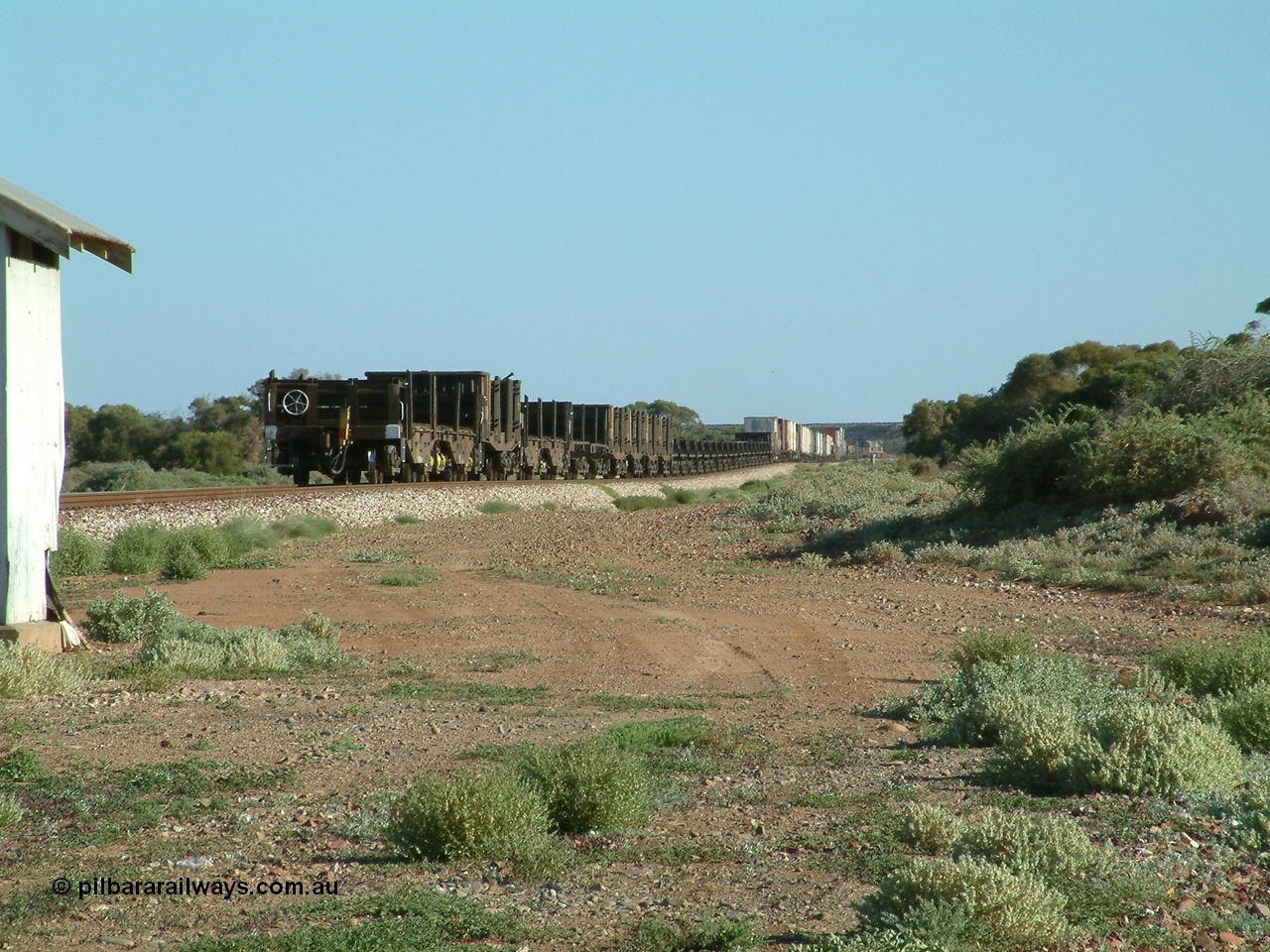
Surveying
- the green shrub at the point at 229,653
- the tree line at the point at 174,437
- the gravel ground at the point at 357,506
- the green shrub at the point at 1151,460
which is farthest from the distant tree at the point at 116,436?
the green shrub at the point at 229,653

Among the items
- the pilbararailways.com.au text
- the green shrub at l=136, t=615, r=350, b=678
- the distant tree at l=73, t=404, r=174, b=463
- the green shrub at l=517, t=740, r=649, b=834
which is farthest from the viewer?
the distant tree at l=73, t=404, r=174, b=463

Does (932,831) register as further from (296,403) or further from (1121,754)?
(296,403)

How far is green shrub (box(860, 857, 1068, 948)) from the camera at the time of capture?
3975 mm

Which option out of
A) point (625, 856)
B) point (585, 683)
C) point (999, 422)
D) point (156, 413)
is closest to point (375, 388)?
point (585, 683)

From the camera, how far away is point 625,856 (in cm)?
524

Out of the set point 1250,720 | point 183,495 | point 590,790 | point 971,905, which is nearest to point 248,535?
point 183,495

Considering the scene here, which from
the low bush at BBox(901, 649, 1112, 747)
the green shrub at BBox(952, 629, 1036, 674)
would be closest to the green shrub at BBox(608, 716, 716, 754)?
the low bush at BBox(901, 649, 1112, 747)

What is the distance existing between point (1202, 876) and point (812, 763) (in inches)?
103

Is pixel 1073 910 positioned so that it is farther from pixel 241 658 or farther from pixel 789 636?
pixel 789 636

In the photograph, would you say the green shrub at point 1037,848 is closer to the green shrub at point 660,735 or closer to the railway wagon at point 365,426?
the green shrub at point 660,735

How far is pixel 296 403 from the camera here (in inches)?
1113

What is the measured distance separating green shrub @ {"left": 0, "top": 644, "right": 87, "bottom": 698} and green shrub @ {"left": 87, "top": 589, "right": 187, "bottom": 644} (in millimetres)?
2088

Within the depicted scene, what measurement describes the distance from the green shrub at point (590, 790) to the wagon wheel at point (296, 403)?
23.7 metres

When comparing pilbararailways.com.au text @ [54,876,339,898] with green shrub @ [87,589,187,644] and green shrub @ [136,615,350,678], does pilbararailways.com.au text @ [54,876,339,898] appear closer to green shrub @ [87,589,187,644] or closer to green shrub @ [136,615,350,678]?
green shrub @ [136,615,350,678]
